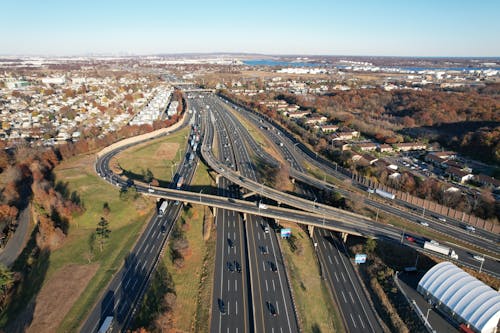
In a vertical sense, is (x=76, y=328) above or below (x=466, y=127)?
below

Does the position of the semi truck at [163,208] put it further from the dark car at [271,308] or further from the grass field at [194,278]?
the dark car at [271,308]

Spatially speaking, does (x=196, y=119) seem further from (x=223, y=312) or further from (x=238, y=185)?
(x=223, y=312)

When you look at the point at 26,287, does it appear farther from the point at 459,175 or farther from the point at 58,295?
the point at 459,175

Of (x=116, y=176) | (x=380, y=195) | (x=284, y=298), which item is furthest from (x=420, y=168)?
(x=116, y=176)

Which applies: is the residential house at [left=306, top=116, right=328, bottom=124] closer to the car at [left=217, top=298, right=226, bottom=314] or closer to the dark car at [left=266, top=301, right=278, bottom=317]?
the dark car at [left=266, top=301, right=278, bottom=317]

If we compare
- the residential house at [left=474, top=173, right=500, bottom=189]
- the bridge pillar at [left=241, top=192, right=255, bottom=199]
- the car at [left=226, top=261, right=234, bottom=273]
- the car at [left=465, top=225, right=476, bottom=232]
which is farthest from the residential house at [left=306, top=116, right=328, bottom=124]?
the car at [left=226, top=261, right=234, bottom=273]

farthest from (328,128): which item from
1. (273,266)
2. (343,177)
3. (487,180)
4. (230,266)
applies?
(230,266)
